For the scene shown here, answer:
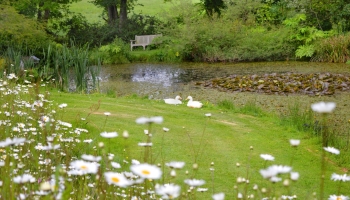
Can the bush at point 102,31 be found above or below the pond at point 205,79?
above

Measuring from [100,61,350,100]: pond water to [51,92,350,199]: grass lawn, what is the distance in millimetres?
3978

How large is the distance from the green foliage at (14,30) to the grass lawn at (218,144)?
5.05 meters

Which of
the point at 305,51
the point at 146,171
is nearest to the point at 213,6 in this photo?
the point at 305,51

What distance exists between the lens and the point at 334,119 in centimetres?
848

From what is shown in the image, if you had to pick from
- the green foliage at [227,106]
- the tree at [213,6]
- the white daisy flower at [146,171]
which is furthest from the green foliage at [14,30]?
the tree at [213,6]

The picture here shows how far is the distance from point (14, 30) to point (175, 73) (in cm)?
591

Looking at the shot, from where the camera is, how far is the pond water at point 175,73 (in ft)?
41.4

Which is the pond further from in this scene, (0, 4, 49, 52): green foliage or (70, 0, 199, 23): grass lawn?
(70, 0, 199, 23): grass lawn

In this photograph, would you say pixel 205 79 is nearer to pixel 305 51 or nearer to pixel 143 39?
pixel 305 51

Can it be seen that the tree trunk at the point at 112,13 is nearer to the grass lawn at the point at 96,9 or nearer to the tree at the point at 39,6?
the tree at the point at 39,6

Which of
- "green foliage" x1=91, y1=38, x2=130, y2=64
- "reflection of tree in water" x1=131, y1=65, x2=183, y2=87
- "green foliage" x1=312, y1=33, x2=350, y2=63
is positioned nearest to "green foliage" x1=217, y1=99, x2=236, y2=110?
"reflection of tree in water" x1=131, y1=65, x2=183, y2=87

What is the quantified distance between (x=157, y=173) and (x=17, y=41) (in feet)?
40.5

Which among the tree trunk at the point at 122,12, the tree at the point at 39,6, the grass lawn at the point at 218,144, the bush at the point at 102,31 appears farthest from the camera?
the tree trunk at the point at 122,12

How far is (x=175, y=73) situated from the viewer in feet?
53.5
